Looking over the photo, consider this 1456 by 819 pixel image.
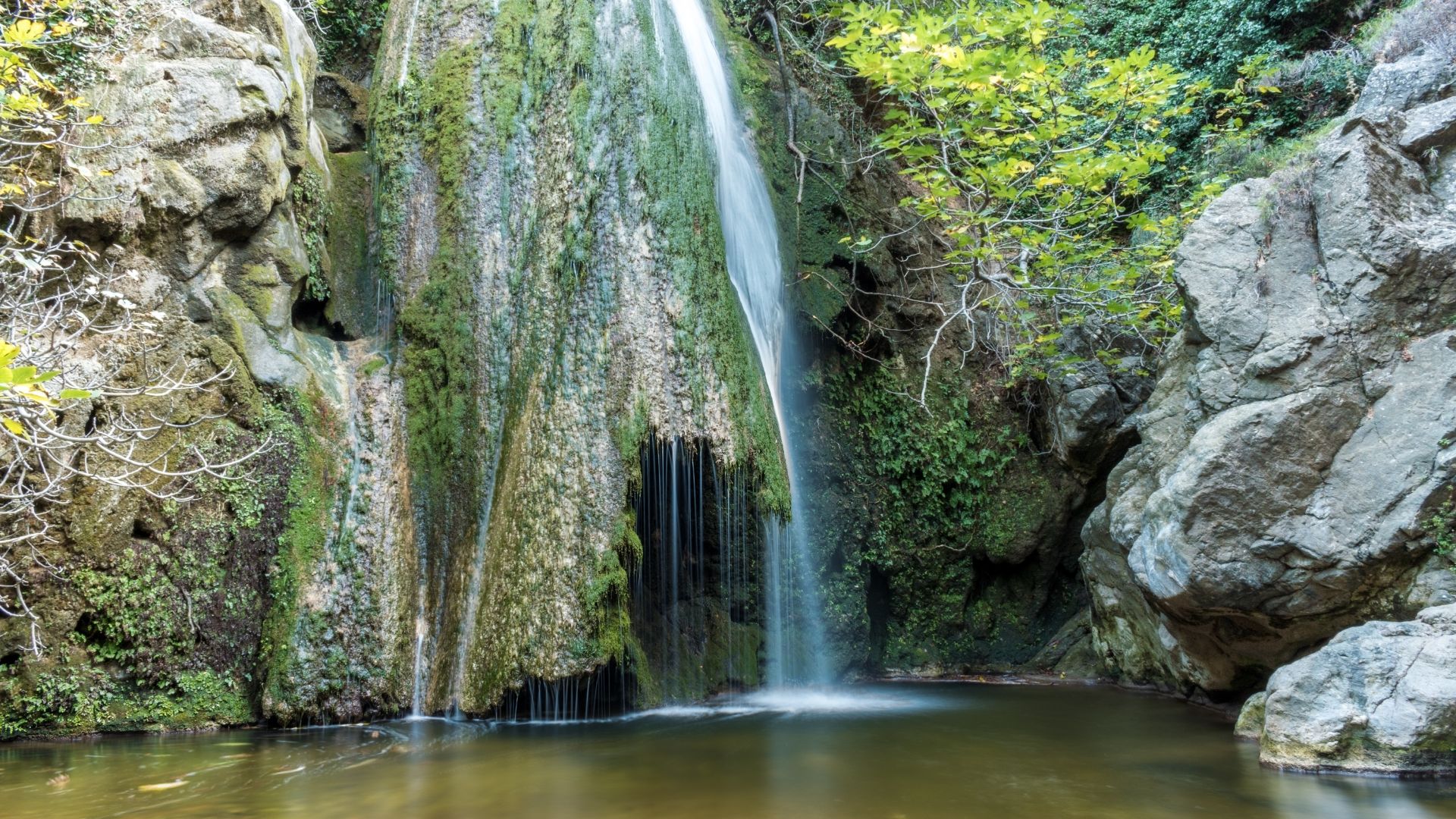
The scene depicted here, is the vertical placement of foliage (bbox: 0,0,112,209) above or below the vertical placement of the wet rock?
below

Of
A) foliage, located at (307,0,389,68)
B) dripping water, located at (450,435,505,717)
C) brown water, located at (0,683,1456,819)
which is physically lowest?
brown water, located at (0,683,1456,819)

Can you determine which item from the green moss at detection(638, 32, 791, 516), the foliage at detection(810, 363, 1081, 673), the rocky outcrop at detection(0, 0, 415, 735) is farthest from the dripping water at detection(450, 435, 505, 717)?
the foliage at detection(810, 363, 1081, 673)

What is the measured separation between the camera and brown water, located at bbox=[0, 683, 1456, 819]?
4.35m

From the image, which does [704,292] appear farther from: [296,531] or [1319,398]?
[1319,398]

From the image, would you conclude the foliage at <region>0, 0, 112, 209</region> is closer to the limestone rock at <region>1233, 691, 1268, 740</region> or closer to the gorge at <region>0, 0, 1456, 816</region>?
the gorge at <region>0, 0, 1456, 816</region>

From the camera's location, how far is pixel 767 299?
916 centimetres

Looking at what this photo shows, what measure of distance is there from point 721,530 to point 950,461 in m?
3.64

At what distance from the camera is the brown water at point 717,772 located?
14.3ft

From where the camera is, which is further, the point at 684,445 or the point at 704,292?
the point at 704,292

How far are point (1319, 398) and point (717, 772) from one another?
4525mm

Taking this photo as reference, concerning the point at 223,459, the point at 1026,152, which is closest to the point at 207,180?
the point at 223,459

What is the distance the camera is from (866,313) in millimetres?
10359

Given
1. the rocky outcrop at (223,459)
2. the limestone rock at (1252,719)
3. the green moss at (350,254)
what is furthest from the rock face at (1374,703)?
the green moss at (350,254)

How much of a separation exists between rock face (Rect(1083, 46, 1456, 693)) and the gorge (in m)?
0.03
